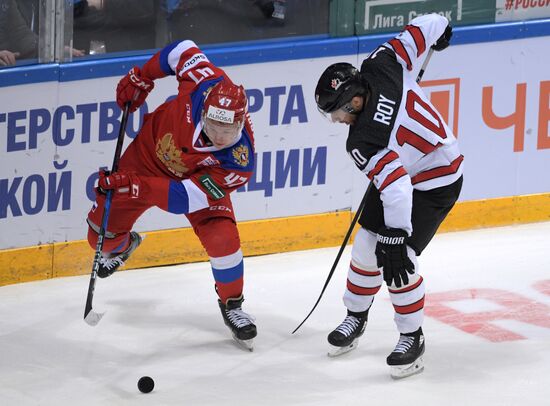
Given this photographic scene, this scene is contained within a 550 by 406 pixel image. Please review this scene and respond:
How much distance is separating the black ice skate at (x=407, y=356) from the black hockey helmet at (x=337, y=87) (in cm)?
92

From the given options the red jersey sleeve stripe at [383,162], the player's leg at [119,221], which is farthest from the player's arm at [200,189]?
the red jersey sleeve stripe at [383,162]

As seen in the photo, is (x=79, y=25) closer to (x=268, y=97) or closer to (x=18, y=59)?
(x=18, y=59)

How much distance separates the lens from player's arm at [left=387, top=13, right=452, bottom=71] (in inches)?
204

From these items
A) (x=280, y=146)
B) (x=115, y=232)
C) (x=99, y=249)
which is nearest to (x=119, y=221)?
(x=115, y=232)

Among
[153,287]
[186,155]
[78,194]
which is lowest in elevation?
[153,287]

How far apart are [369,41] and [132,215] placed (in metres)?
1.67

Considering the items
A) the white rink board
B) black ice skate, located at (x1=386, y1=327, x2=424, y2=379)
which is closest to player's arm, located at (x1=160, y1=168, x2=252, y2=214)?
black ice skate, located at (x1=386, y1=327, x2=424, y2=379)

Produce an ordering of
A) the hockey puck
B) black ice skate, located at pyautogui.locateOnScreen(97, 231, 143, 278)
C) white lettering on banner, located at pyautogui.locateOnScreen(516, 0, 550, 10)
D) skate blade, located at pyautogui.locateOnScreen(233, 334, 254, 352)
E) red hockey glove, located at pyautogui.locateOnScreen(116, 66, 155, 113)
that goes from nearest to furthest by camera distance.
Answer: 1. the hockey puck
2. skate blade, located at pyautogui.locateOnScreen(233, 334, 254, 352)
3. red hockey glove, located at pyautogui.locateOnScreen(116, 66, 155, 113)
4. black ice skate, located at pyautogui.locateOnScreen(97, 231, 143, 278)
5. white lettering on banner, located at pyautogui.locateOnScreen(516, 0, 550, 10)

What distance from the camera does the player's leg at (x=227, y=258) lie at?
5.31 meters

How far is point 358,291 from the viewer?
5.29 metres

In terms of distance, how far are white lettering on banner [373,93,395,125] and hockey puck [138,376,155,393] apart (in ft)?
3.95

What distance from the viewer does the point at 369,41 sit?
6664 millimetres

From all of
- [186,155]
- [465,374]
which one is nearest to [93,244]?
[186,155]

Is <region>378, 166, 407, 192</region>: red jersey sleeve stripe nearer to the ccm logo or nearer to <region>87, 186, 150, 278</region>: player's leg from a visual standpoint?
the ccm logo
